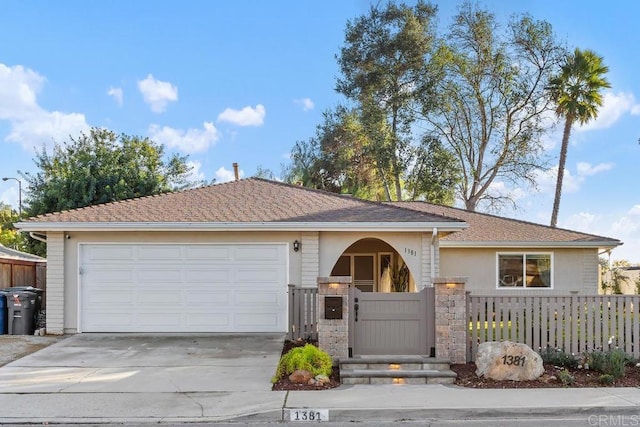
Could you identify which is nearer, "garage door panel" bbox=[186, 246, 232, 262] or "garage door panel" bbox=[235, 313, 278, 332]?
"garage door panel" bbox=[235, 313, 278, 332]

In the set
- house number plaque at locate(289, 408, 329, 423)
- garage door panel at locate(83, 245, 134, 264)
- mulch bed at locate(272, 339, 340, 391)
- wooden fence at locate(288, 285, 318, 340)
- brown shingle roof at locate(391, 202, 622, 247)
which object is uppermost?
brown shingle roof at locate(391, 202, 622, 247)

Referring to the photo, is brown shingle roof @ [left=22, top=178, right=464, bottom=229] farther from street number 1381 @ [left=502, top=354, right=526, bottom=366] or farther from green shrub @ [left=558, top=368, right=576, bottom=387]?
green shrub @ [left=558, top=368, right=576, bottom=387]

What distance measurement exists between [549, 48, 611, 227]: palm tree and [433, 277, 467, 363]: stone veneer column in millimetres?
21734

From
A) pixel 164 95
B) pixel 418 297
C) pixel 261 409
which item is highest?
pixel 164 95

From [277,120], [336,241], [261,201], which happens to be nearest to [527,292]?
[336,241]

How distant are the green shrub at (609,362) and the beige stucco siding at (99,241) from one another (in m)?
6.37

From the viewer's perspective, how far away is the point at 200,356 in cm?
1096

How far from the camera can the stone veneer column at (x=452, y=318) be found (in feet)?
32.6

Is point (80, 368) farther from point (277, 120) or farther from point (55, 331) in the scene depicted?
point (277, 120)

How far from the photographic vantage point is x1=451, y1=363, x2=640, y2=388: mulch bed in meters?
8.87

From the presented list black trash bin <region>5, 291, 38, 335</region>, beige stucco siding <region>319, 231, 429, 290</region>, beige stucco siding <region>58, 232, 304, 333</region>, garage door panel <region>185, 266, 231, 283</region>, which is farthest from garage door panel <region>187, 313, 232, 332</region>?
black trash bin <region>5, 291, 38, 335</region>

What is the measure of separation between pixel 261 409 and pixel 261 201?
818cm

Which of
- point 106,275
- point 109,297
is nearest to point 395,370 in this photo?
point 109,297

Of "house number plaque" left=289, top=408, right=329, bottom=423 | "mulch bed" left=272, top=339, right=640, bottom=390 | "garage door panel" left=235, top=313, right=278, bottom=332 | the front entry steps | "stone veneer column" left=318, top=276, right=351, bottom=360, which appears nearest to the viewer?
"house number plaque" left=289, top=408, right=329, bottom=423
